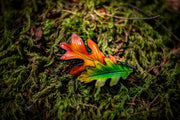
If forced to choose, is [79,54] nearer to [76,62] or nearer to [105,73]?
[76,62]

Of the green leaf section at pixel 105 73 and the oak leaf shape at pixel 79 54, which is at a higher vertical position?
the oak leaf shape at pixel 79 54

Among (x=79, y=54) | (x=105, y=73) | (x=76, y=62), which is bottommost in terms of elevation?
(x=105, y=73)

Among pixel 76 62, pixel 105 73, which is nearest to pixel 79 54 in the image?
pixel 76 62

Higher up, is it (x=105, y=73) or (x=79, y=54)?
(x=79, y=54)

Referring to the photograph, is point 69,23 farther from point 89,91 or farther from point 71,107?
point 71,107

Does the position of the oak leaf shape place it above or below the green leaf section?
above
